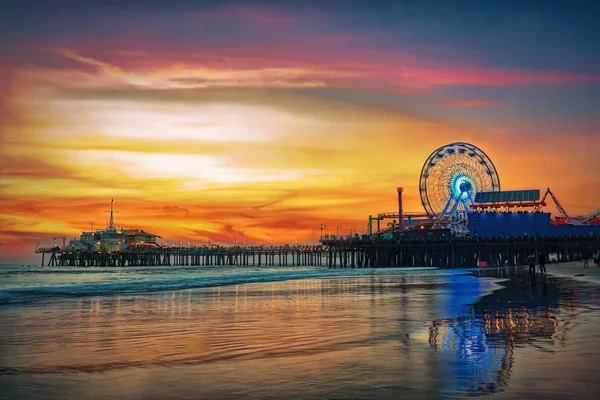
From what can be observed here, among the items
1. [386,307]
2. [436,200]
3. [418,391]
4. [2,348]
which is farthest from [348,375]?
[436,200]

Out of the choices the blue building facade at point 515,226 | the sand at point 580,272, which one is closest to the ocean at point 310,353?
the sand at point 580,272

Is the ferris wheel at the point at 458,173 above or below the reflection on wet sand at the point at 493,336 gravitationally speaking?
above

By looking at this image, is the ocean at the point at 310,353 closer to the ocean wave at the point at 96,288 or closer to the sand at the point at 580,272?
the ocean wave at the point at 96,288

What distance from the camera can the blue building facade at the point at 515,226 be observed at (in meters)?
122

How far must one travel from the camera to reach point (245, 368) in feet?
34.7

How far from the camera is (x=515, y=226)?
12256 cm

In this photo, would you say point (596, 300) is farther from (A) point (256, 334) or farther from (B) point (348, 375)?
(B) point (348, 375)

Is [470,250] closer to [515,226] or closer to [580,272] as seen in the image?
[515,226]

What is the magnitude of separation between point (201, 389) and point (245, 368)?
1.70 meters

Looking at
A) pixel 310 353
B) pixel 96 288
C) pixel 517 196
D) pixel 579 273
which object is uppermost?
pixel 517 196

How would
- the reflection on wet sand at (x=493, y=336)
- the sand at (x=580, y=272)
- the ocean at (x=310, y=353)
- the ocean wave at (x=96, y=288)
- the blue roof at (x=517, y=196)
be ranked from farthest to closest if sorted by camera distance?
the blue roof at (x=517, y=196), the sand at (x=580, y=272), the ocean wave at (x=96, y=288), the reflection on wet sand at (x=493, y=336), the ocean at (x=310, y=353)

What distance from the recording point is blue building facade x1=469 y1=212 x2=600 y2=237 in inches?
4783

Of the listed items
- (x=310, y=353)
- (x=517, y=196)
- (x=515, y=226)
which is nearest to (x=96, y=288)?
(x=310, y=353)

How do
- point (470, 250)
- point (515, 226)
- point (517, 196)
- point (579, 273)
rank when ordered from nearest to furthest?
point (579, 273) → point (470, 250) → point (515, 226) → point (517, 196)
